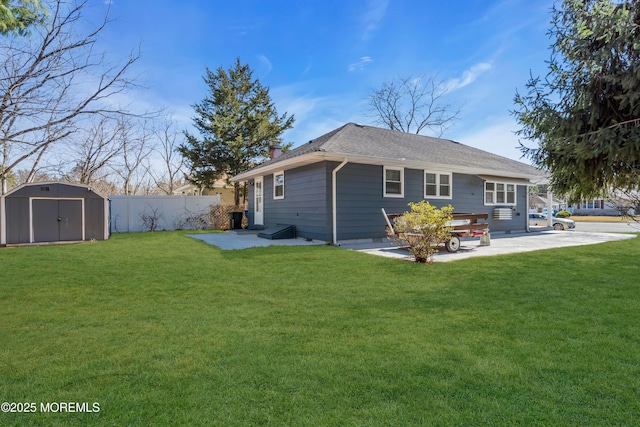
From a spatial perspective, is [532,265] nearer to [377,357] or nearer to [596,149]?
[596,149]

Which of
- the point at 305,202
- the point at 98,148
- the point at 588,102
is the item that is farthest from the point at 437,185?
the point at 98,148

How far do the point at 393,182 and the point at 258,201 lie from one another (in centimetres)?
652

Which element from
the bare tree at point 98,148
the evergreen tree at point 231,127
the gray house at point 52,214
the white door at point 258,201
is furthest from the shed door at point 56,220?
the evergreen tree at point 231,127

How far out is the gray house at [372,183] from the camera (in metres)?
9.98

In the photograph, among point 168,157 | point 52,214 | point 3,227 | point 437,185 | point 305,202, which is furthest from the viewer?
point 168,157

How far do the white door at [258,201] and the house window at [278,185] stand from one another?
1458 millimetres

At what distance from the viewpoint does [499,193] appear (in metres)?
14.1

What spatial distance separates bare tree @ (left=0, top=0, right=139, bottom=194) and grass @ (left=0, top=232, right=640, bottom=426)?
7.46ft

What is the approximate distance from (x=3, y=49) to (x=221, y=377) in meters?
5.01

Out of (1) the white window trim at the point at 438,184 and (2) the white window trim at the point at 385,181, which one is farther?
(1) the white window trim at the point at 438,184

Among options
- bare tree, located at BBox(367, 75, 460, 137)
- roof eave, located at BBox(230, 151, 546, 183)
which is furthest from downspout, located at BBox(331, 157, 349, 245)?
bare tree, located at BBox(367, 75, 460, 137)

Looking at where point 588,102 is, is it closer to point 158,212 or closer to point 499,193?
point 499,193

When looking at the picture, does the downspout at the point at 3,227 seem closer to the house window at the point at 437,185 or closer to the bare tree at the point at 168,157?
the house window at the point at 437,185

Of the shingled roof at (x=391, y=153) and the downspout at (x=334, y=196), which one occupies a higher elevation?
the shingled roof at (x=391, y=153)
